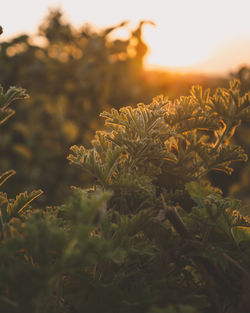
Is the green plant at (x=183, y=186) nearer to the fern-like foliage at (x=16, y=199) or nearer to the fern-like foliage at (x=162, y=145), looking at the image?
the fern-like foliage at (x=162, y=145)

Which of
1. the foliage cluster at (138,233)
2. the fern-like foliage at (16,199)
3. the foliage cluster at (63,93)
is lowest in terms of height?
the foliage cluster at (138,233)

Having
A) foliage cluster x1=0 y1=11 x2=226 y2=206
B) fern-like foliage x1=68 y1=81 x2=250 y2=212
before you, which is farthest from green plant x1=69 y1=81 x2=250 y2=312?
foliage cluster x1=0 y1=11 x2=226 y2=206

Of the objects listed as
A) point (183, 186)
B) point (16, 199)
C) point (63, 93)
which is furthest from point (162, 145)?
point (63, 93)

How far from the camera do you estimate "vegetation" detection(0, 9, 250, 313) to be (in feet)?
2.12

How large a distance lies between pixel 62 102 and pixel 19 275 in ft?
15.4

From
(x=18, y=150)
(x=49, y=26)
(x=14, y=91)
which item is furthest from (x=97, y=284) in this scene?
(x=49, y=26)

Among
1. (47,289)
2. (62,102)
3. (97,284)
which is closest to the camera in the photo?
(47,289)

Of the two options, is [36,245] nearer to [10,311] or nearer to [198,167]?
[10,311]

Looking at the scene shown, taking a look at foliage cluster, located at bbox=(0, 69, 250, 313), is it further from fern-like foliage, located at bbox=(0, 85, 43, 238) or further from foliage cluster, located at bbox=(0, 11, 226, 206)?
foliage cluster, located at bbox=(0, 11, 226, 206)

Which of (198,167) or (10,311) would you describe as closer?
(10,311)

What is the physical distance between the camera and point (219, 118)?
43.6 inches

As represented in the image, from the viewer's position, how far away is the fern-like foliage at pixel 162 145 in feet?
2.87

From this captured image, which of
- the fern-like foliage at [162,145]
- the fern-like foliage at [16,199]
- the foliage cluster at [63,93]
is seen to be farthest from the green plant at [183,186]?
the foliage cluster at [63,93]

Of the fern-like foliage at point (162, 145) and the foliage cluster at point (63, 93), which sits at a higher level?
the foliage cluster at point (63, 93)
